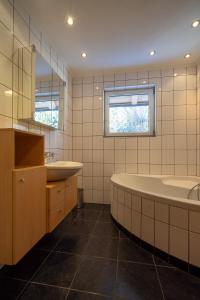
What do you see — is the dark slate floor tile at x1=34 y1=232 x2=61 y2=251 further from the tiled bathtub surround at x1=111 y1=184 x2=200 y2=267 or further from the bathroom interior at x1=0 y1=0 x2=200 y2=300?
the tiled bathtub surround at x1=111 y1=184 x2=200 y2=267

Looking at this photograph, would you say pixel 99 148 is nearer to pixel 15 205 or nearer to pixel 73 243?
pixel 73 243

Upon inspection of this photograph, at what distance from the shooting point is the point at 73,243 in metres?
1.65

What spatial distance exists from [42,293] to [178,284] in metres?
0.92

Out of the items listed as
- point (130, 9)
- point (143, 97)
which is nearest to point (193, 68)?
point (143, 97)

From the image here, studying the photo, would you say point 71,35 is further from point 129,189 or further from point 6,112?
point 129,189

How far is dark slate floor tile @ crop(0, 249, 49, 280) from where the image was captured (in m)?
1.22

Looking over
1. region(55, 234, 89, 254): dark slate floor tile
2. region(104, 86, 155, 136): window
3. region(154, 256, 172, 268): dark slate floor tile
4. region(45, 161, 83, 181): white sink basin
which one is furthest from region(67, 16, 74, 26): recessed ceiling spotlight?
region(154, 256, 172, 268): dark slate floor tile

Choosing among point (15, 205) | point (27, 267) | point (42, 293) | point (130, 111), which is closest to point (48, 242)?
point (27, 267)

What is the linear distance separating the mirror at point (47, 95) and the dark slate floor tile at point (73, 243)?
4.13ft

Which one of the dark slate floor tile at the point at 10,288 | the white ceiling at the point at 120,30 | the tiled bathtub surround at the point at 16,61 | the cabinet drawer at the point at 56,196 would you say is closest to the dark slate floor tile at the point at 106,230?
the cabinet drawer at the point at 56,196

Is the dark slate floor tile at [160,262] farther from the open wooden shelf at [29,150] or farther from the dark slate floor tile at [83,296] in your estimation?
the open wooden shelf at [29,150]

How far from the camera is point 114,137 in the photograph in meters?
2.78

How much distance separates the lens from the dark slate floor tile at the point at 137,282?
105cm

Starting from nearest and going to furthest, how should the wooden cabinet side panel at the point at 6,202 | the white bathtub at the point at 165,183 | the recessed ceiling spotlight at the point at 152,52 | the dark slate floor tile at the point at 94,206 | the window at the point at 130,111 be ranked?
the wooden cabinet side panel at the point at 6,202 < the white bathtub at the point at 165,183 < the recessed ceiling spotlight at the point at 152,52 < the dark slate floor tile at the point at 94,206 < the window at the point at 130,111
